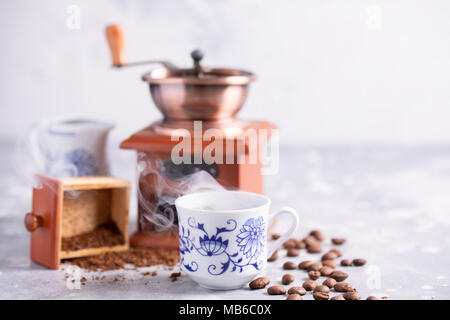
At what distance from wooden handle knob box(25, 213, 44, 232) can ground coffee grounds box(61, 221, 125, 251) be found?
0.07 metres

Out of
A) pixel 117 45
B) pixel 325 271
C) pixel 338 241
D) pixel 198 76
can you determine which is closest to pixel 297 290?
pixel 325 271

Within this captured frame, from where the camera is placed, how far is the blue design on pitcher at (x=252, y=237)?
1.08 meters

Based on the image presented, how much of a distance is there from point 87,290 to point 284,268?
0.38 metres

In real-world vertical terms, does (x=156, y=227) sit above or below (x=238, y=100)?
below

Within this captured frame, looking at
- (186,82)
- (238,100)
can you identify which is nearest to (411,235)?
(238,100)

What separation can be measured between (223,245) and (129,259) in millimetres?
293

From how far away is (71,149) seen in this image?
4.90 ft

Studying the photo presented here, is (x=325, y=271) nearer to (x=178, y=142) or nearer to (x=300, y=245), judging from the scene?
(x=300, y=245)

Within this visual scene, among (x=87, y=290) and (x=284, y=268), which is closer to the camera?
(x=87, y=290)

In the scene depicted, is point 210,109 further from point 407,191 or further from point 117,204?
point 407,191

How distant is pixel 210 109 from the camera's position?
1418 mm

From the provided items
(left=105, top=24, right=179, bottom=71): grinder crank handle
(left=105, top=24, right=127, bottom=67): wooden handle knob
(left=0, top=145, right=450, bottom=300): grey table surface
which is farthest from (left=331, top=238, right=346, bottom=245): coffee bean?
(left=105, top=24, right=127, bottom=67): wooden handle knob

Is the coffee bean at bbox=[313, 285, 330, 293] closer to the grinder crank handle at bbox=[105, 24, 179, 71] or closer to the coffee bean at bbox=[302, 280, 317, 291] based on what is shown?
the coffee bean at bbox=[302, 280, 317, 291]

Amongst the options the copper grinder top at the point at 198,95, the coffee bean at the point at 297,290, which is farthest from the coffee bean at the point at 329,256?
the copper grinder top at the point at 198,95
